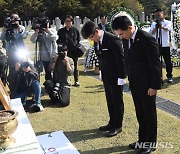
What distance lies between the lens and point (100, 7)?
90.0 feet

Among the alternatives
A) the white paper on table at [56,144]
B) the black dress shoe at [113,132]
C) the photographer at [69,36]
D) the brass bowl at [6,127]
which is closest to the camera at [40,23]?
the photographer at [69,36]

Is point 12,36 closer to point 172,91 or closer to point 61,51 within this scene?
point 61,51

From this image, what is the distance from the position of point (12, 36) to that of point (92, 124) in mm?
3116

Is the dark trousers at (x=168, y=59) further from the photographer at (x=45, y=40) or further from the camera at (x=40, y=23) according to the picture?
the camera at (x=40, y=23)

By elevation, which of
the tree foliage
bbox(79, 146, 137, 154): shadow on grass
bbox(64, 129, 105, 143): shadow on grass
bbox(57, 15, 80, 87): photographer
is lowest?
bbox(79, 146, 137, 154): shadow on grass

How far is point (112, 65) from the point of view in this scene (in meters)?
4.18

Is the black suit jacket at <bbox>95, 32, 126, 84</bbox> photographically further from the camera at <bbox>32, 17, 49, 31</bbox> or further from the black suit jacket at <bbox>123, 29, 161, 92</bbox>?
the camera at <bbox>32, 17, 49, 31</bbox>

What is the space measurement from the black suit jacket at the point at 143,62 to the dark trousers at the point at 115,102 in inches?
22.9

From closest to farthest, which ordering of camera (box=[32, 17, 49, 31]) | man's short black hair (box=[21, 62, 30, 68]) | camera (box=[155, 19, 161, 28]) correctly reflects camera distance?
man's short black hair (box=[21, 62, 30, 68]) → camera (box=[32, 17, 49, 31]) → camera (box=[155, 19, 161, 28])

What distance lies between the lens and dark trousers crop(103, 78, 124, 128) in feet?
14.0

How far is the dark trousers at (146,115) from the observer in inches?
142

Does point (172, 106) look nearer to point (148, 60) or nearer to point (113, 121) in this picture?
point (113, 121)

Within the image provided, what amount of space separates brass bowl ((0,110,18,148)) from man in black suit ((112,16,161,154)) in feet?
5.10

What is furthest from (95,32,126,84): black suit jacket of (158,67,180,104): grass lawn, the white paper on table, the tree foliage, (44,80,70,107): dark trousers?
the tree foliage
